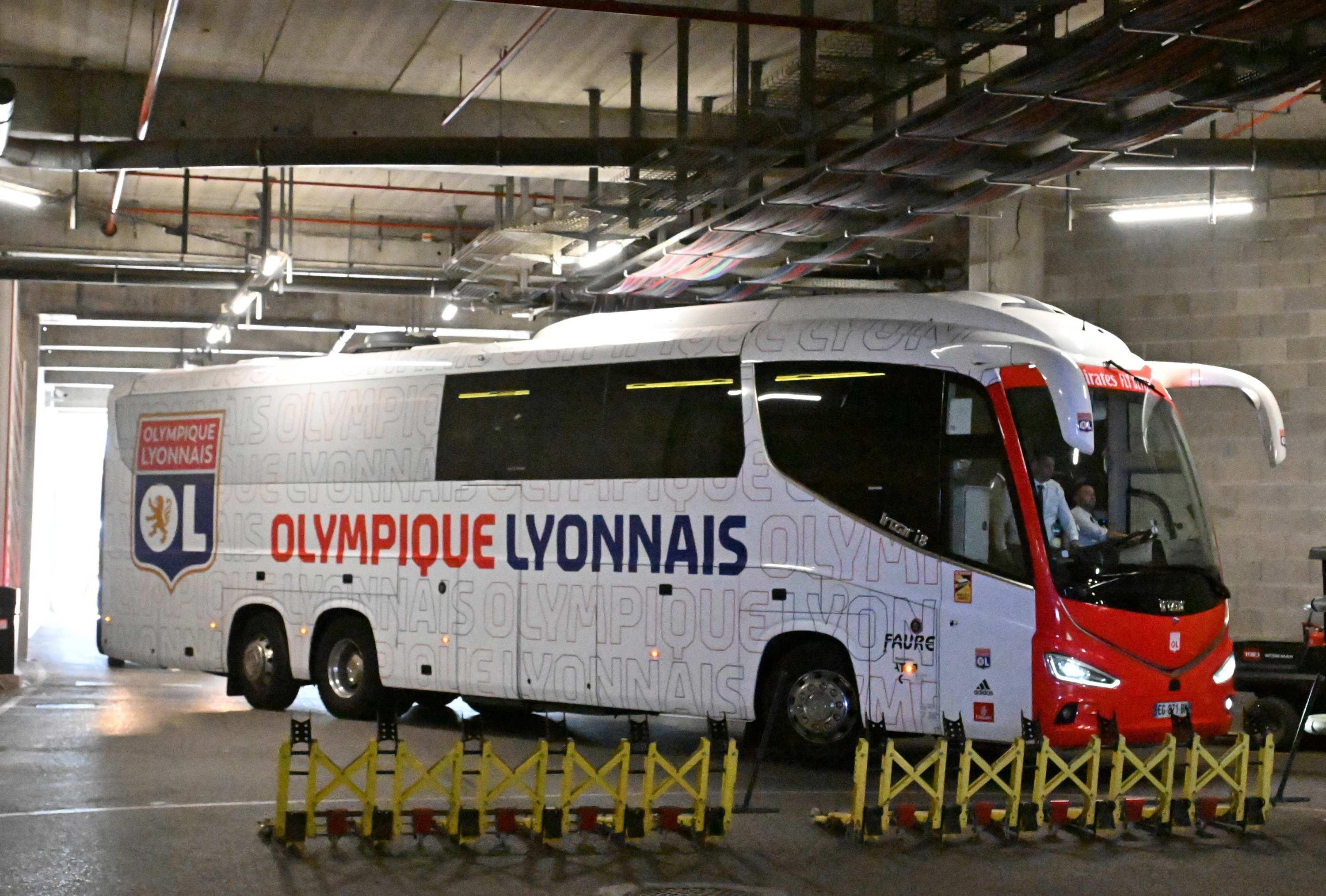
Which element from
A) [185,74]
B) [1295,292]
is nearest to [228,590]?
[185,74]

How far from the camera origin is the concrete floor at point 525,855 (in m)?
8.39

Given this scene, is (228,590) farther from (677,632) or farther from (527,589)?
(677,632)

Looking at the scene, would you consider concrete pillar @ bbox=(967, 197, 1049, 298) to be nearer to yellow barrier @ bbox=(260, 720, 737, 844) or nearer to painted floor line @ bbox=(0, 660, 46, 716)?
yellow barrier @ bbox=(260, 720, 737, 844)

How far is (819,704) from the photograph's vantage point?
504 inches

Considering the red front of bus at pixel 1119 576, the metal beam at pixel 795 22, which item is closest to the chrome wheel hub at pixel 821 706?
the red front of bus at pixel 1119 576

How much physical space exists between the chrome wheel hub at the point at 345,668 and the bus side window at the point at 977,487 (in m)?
6.83

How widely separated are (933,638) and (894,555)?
687mm

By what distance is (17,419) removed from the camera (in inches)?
1233


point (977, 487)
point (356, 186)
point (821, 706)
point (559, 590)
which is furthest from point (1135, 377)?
point (356, 186)

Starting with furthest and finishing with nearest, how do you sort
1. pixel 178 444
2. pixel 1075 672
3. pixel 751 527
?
pixel 178 444 < pixel 751 527 < pixel 1075 672

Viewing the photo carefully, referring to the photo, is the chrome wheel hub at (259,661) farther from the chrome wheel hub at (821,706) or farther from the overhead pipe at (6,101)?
the chrome wheel hub at (821,706)

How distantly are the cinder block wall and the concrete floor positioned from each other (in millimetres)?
6710

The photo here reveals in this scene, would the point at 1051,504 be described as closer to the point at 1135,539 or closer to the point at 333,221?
the point at 1135,539

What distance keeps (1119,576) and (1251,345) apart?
8.64m
